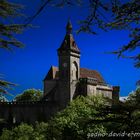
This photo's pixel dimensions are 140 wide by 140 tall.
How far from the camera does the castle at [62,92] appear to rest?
70625mm

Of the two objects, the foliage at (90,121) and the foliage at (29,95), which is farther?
the foliage at (29,95)

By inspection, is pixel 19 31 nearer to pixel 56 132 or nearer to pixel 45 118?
pixel 56 132

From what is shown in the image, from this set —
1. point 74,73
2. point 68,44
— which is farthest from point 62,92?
point 68,44

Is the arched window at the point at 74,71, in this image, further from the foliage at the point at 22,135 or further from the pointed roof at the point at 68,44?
the foliage at the point at 22,135

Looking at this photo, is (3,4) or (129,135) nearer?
(129,135)

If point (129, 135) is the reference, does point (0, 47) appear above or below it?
above

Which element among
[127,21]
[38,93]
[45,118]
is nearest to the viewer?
[127,21]

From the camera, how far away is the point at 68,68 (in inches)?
2859

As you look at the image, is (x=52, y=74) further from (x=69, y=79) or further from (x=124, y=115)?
(x=124, y=115)

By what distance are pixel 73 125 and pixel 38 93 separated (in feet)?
199

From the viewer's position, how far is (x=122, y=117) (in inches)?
269

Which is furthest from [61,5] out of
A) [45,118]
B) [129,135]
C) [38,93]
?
[38,93]

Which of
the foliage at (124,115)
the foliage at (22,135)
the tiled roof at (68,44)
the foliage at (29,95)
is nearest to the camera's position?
the foliage at (124,115)

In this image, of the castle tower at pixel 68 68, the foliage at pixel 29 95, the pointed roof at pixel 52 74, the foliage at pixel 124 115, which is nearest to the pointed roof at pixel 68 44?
the castle tower at pixel 68 68
